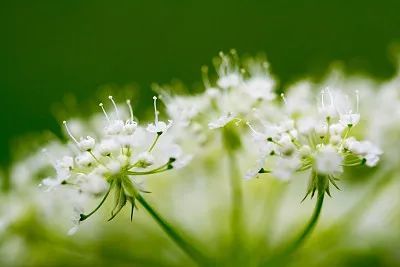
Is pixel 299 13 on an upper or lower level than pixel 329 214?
upper

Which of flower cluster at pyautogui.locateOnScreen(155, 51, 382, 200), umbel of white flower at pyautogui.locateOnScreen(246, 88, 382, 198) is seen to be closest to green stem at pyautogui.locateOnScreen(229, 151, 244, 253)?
flower cluster at pyautogui.locateOnScreen(155, 51, 382, 200)

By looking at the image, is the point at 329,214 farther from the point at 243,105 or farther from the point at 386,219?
the point at 243,105

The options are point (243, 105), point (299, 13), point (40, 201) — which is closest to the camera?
point (243, 105)

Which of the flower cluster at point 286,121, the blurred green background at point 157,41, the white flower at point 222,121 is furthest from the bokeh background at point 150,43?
the white flower at point 222,121

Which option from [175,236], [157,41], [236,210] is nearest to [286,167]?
[175,236]

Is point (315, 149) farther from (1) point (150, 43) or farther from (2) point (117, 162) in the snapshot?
(1) point (150, 43)

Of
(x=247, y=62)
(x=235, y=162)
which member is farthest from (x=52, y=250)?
(x=247, y=62)

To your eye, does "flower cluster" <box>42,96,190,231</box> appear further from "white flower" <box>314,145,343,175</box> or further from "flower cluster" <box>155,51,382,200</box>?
"white flower" <box>314,145,343,175</box>
